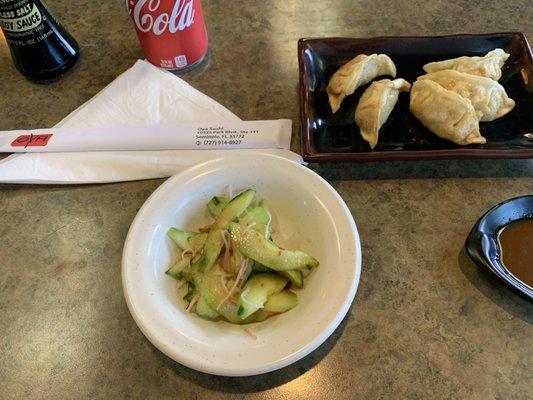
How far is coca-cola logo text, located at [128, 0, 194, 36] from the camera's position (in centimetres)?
89

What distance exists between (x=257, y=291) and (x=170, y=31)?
60cm

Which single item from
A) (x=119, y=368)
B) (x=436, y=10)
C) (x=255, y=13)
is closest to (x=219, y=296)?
(x=119, y=368)

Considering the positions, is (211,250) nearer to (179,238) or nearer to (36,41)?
(179,238)

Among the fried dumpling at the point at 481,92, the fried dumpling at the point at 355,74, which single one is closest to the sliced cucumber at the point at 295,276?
the fried dumpling at the point at 355,74

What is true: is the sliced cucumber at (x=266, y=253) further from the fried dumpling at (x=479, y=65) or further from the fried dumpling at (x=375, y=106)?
the fried dumpling at (x=479, y=65)

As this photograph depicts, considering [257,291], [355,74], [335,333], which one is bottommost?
[335,333]

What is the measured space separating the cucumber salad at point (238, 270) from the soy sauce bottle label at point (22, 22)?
1.95ft

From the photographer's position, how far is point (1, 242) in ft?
2.80

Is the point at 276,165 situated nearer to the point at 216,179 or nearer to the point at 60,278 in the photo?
the point at 216,179

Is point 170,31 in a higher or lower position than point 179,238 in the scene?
higher

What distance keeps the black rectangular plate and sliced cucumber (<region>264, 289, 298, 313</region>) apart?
10.8 inches

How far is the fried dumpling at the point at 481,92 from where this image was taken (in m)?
0.90

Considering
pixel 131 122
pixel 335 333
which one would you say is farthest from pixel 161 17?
pixel 335 333

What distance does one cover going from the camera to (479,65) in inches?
37.2
